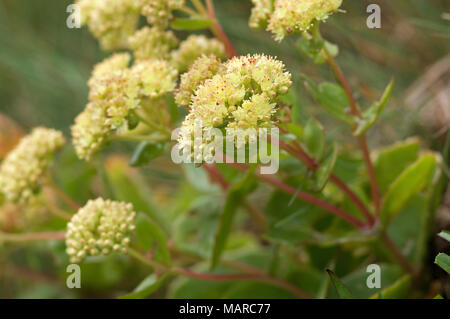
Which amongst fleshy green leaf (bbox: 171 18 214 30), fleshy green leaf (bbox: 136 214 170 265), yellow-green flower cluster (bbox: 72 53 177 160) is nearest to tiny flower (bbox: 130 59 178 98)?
yellow-green flower cluster (bbox: 72 53 177 160)

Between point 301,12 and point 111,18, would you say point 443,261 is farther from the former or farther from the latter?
point 111,18

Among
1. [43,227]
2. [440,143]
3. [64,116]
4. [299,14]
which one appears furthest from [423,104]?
[64,116]

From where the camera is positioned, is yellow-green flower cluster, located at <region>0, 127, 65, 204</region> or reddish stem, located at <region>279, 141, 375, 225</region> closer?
reddish stem, located at <region>279, 141, 375, 225</region>

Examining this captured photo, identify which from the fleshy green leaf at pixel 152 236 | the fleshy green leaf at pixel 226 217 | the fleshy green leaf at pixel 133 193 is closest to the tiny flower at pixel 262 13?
the fleshy green leaf at pixel 226 217

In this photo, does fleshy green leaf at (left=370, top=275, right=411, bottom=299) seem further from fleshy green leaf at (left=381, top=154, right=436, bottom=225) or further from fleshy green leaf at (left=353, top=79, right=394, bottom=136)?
fleshy green leaf at (left=353, top=79, right=394, bottom=136)

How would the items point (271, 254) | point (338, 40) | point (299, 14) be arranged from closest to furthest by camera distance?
1. point (299, 14)
2. point (271, 254)
3. point (338, 40)

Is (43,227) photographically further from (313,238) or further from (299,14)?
(299,14)
